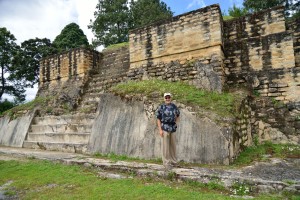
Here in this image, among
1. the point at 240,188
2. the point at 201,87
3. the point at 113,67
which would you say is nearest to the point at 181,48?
Answer: the point at 201,87

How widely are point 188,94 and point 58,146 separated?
4269 mm

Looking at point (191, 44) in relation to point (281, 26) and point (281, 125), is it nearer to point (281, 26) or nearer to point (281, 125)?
point (281, 26)

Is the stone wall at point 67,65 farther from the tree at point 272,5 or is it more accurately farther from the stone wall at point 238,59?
the tree at point 272,5

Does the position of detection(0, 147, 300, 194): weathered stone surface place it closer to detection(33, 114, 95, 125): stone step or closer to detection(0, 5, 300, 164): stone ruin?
detection(0, 5, 300, 164): stone ruin

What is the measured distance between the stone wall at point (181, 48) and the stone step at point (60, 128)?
2.51 meters

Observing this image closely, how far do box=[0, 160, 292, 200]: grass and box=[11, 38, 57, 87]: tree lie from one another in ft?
55.3

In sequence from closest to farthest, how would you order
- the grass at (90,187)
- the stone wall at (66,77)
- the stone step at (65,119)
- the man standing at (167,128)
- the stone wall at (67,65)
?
the grass at (90,187)
the man standing at (167,128)
the stone step at (65,119)
the stone wall at (66,77)
the stone wall at (67,65)

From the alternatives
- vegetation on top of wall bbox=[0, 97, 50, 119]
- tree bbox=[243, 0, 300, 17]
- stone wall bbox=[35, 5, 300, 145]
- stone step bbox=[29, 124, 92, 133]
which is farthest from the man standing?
tree bbox=[243, 0, 300, 17]

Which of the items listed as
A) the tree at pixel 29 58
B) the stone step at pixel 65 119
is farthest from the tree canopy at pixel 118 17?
the stone step at pixel 65 119

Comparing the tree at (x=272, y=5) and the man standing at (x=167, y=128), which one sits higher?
the tree at (x=272, y=5)

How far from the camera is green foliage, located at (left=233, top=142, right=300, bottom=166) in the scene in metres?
5.30

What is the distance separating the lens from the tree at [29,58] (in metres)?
20.0

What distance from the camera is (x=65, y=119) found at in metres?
8.82

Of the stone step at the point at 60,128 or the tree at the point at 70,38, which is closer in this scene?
the stone step at the point at 60,128
